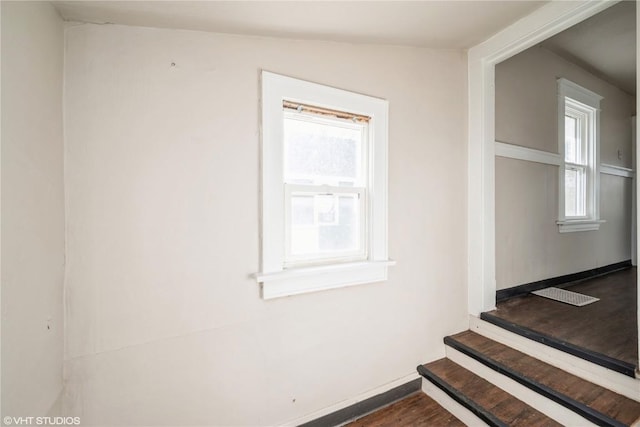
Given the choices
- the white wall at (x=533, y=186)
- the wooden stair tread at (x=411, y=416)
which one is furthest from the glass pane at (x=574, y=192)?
the wooden stair tread at (x=411, y=416)

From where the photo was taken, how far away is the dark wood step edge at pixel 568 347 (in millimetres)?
1403

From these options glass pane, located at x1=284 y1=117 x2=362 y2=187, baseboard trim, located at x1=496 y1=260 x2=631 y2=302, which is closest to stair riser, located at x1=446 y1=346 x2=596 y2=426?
baseboard trim, located at x1=496 y1=260 x2=631 y2=302

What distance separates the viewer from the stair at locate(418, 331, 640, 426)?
52.4 inches

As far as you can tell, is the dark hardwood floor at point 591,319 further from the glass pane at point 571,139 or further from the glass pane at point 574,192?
the glass pane at point 571,139

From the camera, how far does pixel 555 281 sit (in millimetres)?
2846

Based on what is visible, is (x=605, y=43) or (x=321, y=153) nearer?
(x=321, y=153)

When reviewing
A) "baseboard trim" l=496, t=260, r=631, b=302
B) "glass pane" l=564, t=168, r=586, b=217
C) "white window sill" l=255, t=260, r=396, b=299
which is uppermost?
"glass pane" l=564, t=168, r=586, b=217

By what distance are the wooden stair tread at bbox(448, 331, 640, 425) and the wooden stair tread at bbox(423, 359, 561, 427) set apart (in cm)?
16

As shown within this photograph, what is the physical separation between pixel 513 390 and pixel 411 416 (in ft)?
2.13

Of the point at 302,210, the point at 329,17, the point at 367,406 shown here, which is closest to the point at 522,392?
the point at 367,406

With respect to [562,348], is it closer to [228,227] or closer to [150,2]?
[228,227]

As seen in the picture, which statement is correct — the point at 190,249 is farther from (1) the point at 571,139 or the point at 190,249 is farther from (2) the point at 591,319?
(1) the point at 571,139

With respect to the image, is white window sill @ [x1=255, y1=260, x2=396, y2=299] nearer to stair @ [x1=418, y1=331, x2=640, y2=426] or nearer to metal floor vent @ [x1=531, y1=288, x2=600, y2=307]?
stair @ [x1=418, y1=331, x2=640, y2=426]

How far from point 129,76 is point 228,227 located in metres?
0.80
